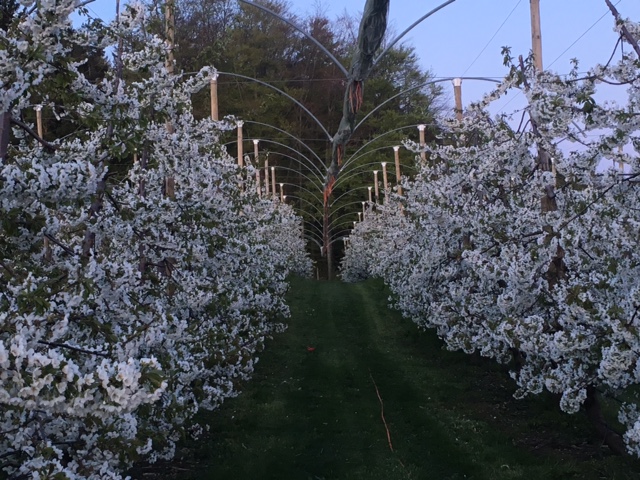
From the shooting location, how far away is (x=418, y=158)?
63.1 feet

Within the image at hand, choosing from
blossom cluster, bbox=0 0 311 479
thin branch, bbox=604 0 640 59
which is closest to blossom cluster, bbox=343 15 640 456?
thin branch, bbox=604 0 640 59

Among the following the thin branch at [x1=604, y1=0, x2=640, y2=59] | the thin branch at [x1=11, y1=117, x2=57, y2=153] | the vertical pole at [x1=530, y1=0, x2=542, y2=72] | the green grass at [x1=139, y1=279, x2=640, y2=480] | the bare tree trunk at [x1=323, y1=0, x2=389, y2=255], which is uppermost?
the vertical pole at [x1=530, y1=0, x2=542, y2=72]

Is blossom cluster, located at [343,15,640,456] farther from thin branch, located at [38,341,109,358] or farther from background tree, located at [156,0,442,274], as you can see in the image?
background tree, located at [156,0,442,274]

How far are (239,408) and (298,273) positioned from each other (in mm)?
38024

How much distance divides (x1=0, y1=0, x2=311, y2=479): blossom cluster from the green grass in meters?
1.28

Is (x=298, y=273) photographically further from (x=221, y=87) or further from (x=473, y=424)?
(x=473, y=424)

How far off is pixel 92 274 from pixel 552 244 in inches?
203

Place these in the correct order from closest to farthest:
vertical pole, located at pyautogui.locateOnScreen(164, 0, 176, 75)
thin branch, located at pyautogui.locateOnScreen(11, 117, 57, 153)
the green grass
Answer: thin branch, located at pyautogui.locateOnScreen(11, 117, 57, 153) → the green grass → vertical pole, located at pyautogui.locateOnScreen(164, 0, 176, 75)

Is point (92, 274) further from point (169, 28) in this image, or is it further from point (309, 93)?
point (309, 93)

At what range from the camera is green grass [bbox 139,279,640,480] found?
10070mm

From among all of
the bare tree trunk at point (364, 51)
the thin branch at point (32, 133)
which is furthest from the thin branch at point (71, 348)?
the bare tree trunk at point (364, 51)

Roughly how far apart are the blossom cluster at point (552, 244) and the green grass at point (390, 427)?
1.00m

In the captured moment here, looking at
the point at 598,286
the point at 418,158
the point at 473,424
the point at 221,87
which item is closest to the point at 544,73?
the point at 598,286

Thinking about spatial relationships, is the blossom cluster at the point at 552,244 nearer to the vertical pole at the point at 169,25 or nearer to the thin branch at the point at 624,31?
the thin branch at the point at 624,31
